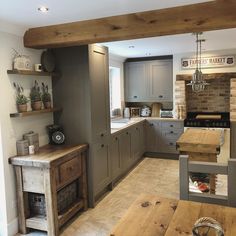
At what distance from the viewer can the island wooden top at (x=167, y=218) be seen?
1.40 meters

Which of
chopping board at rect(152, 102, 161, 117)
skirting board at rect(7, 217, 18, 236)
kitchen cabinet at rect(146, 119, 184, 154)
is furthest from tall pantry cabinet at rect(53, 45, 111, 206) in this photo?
chopping board at rect(152, 102, 161, 117)

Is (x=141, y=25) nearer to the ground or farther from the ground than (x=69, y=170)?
farther from the ground

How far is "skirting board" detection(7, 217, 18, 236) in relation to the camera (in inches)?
111

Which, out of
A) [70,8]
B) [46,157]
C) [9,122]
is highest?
[70,8]

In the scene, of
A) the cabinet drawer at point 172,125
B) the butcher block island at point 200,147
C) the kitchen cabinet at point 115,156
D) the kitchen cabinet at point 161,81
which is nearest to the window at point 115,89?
the kitchen cabinet at point 161,81

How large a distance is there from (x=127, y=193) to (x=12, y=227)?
1689 mm

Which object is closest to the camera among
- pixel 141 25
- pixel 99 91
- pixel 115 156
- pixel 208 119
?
pixel 141 25

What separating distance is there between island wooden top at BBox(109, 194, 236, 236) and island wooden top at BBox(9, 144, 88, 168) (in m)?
1.21

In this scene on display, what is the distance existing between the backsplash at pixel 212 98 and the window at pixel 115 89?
1.57 meters

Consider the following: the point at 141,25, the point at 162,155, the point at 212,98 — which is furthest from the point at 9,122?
the point at 212,98

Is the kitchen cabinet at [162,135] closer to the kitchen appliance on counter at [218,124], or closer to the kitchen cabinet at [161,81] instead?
the kitchen appliance on counter at [218,124]

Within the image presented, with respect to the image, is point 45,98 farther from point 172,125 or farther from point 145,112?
point 145,112

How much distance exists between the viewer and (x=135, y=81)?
6082 millimetres

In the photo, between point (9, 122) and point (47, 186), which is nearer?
point (47, 186)
